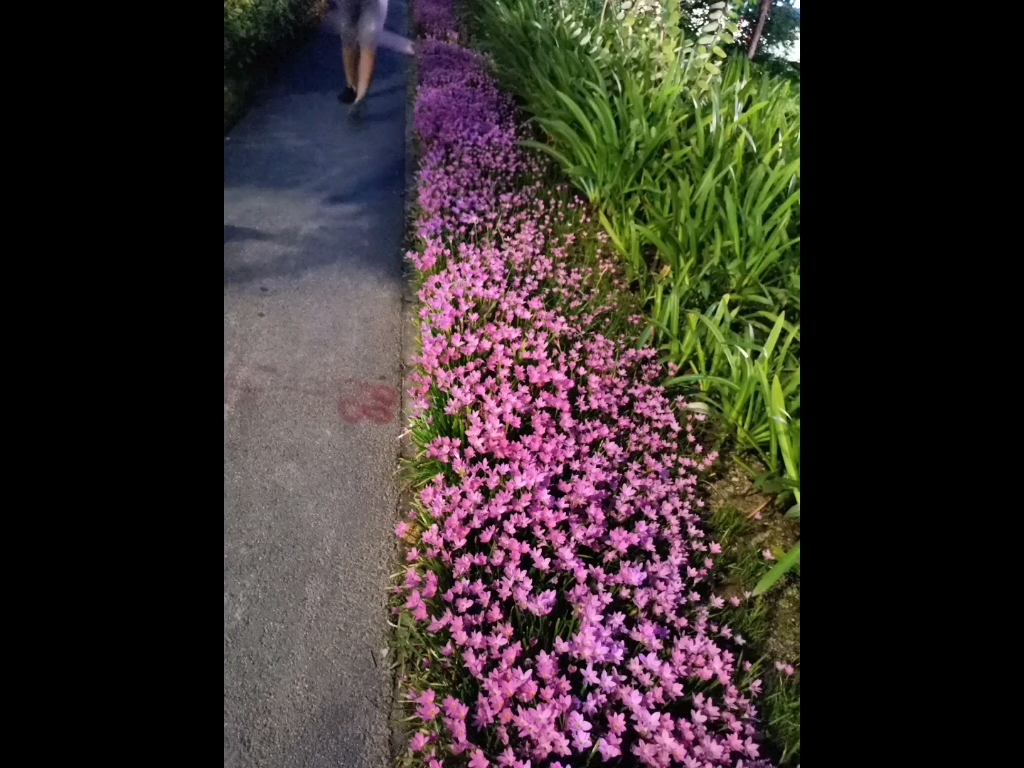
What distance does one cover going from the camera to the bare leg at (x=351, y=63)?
121 inches

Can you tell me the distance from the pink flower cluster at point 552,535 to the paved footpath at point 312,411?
0.55 ft

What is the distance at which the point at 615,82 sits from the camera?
3.81m

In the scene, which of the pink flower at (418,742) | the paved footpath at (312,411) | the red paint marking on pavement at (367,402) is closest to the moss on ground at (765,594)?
the pink flower at (418,742)

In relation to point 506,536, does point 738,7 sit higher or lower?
higher

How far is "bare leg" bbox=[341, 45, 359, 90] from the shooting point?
10.1 ft

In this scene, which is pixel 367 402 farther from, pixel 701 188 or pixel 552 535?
pixel 701 188

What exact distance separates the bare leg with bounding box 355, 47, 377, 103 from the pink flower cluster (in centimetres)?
80

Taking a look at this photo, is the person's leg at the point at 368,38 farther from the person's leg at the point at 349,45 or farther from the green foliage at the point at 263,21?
the green foliage at the point at 263,21
